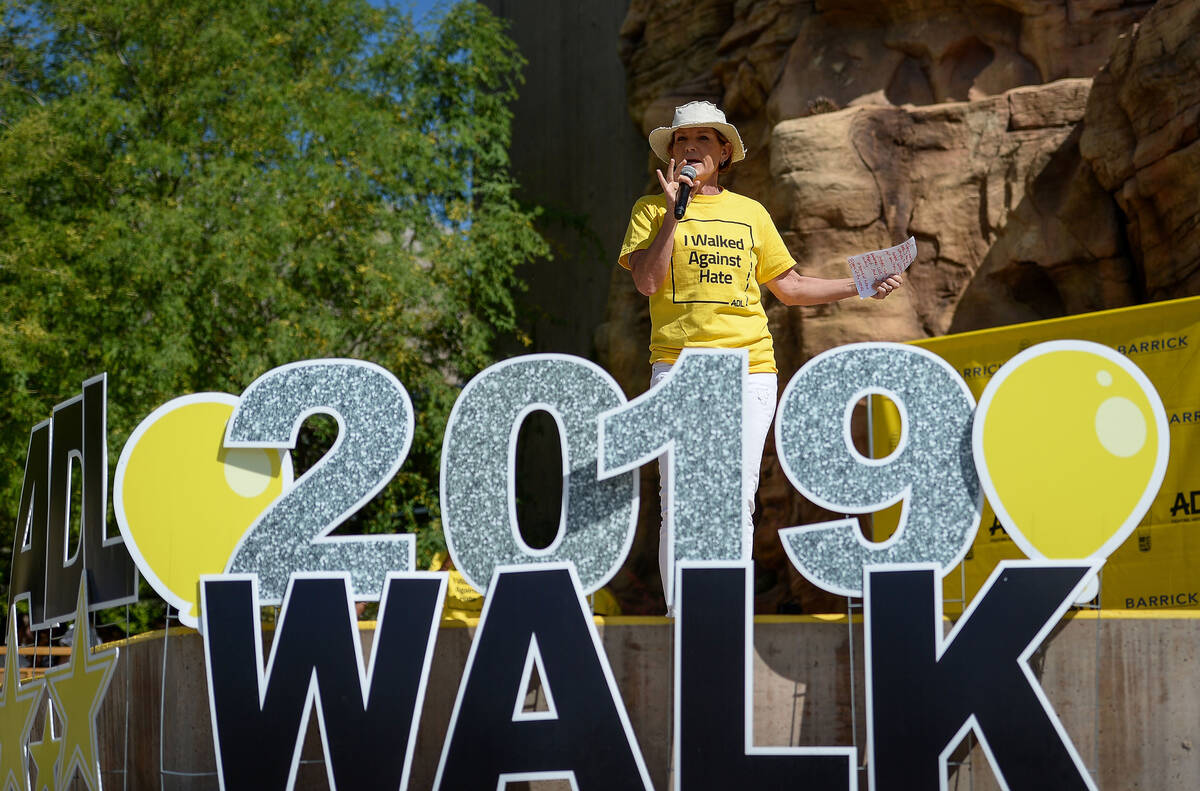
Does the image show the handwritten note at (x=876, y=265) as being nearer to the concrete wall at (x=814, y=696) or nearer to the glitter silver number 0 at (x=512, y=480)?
the glitter silver number 0 at (x=512, y=480)

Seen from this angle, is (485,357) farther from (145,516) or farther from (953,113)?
(145,516)

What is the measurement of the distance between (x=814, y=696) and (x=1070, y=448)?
4.14ft

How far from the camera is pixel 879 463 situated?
15.9ft

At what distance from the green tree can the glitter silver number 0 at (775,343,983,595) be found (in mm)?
7254

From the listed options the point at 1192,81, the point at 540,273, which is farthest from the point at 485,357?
the point at 1192,81

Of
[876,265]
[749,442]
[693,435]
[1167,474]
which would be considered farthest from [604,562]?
[1167,474]

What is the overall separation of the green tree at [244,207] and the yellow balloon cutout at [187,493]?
19.3 feet

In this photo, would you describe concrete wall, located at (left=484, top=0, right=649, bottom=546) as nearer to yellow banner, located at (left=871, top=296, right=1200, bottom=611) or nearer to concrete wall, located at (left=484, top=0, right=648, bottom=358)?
concrete wall, located at (left=484, top=0, right=648, bottom=358)

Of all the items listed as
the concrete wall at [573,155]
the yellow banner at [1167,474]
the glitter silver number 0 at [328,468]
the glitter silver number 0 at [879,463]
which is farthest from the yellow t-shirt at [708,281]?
the concrete wall at [573,155]

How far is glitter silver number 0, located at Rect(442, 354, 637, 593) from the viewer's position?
4.97 meters

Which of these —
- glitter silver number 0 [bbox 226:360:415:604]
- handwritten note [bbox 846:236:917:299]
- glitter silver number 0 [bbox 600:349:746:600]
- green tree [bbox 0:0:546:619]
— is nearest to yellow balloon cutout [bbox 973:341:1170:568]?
handwritten note [bbox 846:236:917:299]

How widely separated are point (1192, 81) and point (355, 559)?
6.40 m

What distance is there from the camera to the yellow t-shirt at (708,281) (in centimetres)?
512

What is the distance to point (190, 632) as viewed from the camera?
532cm
